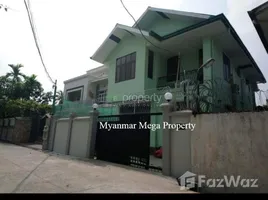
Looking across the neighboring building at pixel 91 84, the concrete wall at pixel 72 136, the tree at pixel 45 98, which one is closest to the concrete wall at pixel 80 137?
the concrete wall at pixel 72 136

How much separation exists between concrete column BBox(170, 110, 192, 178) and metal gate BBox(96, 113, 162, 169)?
1.10 meters

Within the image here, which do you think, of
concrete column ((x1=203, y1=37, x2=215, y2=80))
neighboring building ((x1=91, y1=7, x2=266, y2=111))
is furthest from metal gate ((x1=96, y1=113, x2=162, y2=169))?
concrete column ((x1=203, y1=37, x2=215, y2=80))

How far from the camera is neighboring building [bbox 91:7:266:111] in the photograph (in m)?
8.57

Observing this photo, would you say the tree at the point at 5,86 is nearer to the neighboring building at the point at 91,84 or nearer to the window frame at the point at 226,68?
the neighboring building at the point at 91,84

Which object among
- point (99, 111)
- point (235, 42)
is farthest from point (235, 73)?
point (99, 111)

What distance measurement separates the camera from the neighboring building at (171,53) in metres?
8.57

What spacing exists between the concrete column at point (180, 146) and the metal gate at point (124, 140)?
3.62 feet

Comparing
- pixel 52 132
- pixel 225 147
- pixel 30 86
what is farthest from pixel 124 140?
pixel 30 86

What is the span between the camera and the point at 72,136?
9203mm

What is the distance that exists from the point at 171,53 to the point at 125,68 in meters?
2.88

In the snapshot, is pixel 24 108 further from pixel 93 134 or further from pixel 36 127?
pixel 93 134

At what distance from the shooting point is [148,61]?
10.3 m
